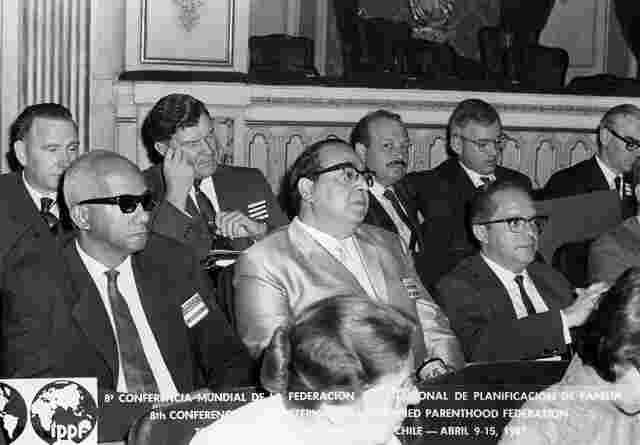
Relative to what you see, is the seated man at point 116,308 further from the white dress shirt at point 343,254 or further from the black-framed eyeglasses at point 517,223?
the black-framed eyeglasses at point 517,223

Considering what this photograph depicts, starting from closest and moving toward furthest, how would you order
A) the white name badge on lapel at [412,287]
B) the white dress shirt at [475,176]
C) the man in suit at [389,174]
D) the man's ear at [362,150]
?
the white name badge on lapel at [412,287] → the man in suit at [389,174] → the man's ear at [362,150] → the white dress shirt at [475,176]

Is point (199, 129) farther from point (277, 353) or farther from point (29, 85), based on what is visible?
point (277, 353)

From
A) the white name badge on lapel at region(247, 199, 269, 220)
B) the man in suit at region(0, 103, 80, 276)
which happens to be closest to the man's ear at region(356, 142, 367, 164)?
the white name badge on lapel at region(247, 199, 269, 220)

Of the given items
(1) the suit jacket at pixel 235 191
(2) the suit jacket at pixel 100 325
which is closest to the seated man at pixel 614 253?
(1) the suit jacket at pixel 235 191

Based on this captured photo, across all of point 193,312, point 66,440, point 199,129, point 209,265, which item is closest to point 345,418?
point 66,440

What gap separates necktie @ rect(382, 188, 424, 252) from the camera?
5574 millimetres

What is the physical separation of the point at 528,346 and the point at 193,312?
106 centimetres

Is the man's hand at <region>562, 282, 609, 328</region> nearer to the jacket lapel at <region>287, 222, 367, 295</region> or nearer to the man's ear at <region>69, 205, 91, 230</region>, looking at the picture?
the jacket lapel at <region>287, 222, 367, 295</region>

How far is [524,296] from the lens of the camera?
4.14 metres

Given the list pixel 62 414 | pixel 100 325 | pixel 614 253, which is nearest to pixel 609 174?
pixel 614 253

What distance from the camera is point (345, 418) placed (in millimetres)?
1938

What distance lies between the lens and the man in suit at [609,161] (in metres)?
6.06

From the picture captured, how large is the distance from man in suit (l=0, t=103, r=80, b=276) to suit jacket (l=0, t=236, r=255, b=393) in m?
1.09

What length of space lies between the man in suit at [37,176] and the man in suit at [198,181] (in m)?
0.37
